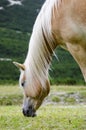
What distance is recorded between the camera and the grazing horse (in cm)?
835

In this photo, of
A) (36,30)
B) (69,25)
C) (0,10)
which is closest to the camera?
(69,25)

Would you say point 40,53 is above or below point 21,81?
above

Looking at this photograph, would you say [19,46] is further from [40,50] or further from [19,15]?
[40,50]

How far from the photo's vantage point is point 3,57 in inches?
3489

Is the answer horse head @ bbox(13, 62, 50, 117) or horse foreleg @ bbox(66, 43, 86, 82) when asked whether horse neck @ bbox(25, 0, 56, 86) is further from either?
horse foreleg @ bbox(66, 43, 86, 82)

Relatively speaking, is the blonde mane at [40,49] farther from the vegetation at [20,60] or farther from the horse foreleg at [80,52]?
the vegetation at [20,60]

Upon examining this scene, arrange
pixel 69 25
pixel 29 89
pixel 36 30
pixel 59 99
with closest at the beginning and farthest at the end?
1. pixel 69 25
2. pixel 36 30
3. pixel 29 89
4. pixel 59 99

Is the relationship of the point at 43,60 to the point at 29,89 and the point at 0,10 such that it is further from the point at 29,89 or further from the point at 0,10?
the point at 0,10

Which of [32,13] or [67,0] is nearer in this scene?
[67,0]

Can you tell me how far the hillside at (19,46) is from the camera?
72613 millimetres

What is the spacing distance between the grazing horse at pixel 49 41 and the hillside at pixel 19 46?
Answer: 38557mm

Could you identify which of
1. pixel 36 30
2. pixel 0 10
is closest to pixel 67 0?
pixel 36 30

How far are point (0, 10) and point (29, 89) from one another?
368 ft

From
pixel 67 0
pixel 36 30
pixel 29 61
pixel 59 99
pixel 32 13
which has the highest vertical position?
pixel 67 0
